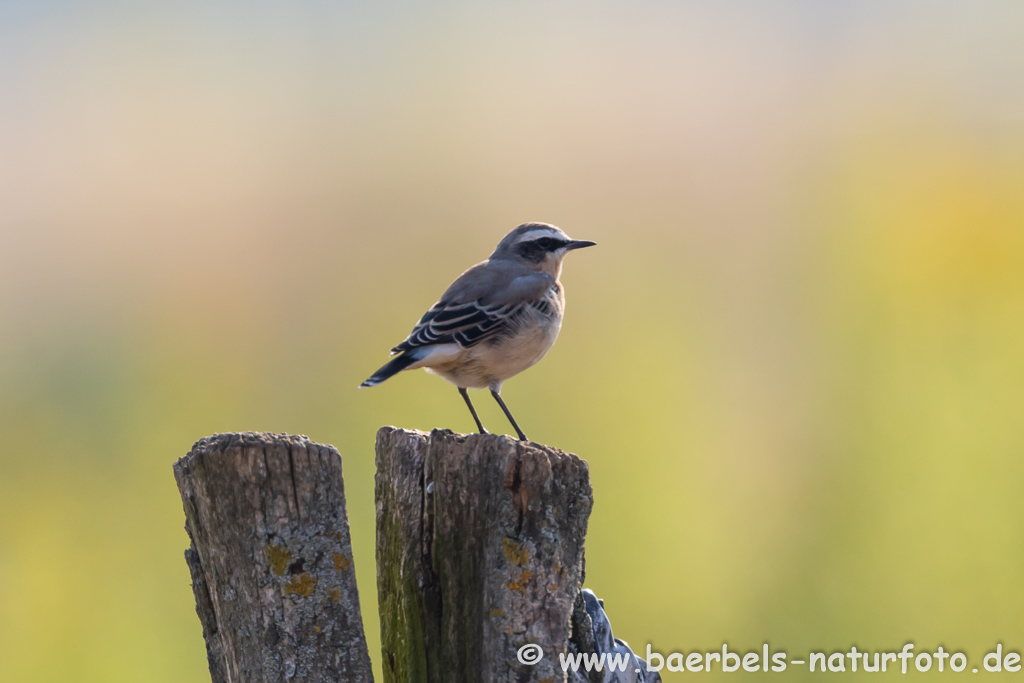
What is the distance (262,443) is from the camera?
3094 millimetres

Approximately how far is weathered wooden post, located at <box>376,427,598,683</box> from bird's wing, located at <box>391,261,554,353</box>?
2.28m

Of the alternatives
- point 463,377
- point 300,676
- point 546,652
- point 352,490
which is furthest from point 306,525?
point 352,490

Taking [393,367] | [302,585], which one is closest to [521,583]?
[302,585]

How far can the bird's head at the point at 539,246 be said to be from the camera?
7488 millimetres

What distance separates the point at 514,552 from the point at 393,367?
251 cm

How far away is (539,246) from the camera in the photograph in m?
7.50

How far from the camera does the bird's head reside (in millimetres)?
7488

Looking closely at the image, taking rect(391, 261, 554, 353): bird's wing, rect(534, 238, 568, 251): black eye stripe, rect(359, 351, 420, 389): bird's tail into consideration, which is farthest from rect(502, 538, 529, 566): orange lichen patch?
rect(534, 238, 568, 251): black eye stripe

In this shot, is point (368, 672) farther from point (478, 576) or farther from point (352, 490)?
point (352, 490)

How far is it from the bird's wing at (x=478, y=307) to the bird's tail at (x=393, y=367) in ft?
0.25

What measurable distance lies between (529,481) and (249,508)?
41.5 inches

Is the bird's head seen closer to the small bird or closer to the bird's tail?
the small bird

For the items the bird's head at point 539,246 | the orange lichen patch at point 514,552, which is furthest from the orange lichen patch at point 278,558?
the bird's head at point 539,246

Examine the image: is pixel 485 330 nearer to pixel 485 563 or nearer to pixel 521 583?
pixel 485 563
